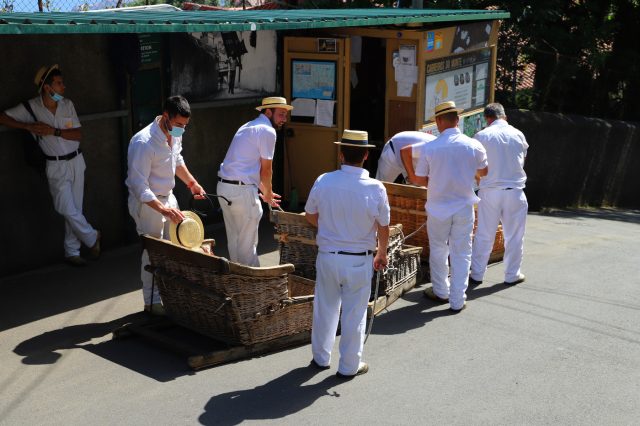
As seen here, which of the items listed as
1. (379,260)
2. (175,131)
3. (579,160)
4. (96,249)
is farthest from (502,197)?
(579,160)

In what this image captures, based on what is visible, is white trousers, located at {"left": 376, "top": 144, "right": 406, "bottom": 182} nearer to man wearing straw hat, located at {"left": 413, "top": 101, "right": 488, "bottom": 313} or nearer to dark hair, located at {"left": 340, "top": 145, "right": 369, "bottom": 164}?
man wearing straw hat, located at {"left": 413, "top": 101, "right": 488, "bottom": 313}

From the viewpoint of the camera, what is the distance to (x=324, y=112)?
37.4 ft

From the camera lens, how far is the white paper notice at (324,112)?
37.3ft

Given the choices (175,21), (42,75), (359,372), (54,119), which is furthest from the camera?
(54,119)

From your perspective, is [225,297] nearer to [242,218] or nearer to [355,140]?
[355,140]

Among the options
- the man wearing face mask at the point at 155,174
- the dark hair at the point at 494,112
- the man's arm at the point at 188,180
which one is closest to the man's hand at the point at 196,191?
the man's arm at the point at 188,180

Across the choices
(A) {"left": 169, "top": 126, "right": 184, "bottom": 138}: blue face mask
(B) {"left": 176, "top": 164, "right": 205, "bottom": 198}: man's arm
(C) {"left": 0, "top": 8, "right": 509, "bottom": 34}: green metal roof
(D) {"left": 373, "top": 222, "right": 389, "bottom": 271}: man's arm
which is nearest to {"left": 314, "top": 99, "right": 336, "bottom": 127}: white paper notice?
(C) {"left": 0, "top": 8, "right": 509, "bottom": 34}: green metal roof

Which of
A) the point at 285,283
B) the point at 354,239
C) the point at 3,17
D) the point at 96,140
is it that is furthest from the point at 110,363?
the point at 96,140

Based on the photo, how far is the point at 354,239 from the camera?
6445 mm

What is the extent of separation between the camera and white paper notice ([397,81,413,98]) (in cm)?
1138

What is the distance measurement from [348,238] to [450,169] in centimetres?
194

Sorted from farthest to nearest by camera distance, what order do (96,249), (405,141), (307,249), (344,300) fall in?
(405,141)
(96,249)
(307,249)
(344,300)

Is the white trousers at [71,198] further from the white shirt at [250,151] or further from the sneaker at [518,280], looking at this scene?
the sneaker at [518,280]

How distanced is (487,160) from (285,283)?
2.84 metres
